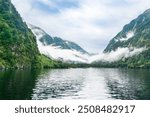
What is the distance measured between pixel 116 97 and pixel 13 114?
184 ft

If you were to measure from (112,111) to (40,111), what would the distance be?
10.2 meters

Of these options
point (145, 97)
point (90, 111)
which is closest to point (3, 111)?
point (90, 111)

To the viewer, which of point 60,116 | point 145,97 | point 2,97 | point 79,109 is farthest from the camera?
point 145,97

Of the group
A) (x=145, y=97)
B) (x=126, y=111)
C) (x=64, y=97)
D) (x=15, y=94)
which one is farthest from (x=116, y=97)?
(x=126, y=111)

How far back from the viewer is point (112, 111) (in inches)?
1943

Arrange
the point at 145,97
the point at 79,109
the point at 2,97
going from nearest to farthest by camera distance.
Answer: the point at 79,109
the point at 2,97
the point at 145,97

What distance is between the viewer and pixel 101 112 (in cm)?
4897

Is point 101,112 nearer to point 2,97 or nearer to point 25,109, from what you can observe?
point 25,109

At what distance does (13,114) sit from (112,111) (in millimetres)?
14030

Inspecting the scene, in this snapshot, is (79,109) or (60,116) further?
(79,109)

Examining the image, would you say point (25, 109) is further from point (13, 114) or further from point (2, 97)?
point (2, 97)

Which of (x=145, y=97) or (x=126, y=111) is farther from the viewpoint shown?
(x=145, y=97)

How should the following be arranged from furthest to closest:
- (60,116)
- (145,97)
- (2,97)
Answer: (145,97)
(2,97)
(60,116)

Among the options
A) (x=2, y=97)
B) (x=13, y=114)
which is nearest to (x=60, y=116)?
(x=13, y=114)
